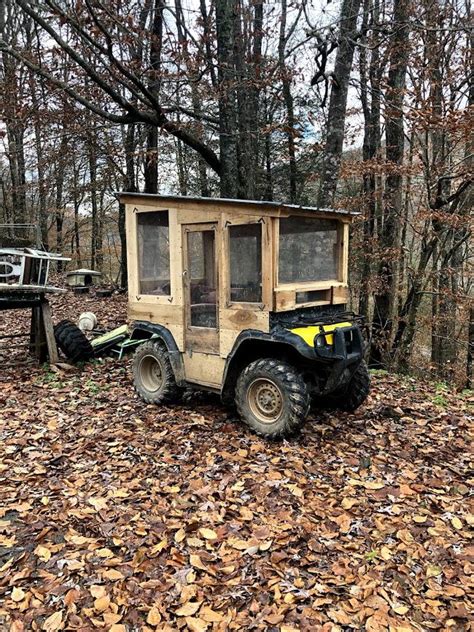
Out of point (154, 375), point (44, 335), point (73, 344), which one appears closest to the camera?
point (154, 375)

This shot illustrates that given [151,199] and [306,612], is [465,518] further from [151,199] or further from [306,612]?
[151,199]

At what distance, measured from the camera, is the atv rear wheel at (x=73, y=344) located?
8008 millimetres

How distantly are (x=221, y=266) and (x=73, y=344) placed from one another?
4.06 m

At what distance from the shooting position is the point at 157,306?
575 cm

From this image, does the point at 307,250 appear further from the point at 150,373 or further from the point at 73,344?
the point at 73,344

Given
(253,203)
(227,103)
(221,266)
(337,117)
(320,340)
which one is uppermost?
(227,103)

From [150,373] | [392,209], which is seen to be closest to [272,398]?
[150,373]

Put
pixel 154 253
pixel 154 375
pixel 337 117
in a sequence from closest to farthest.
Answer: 1. pixel 154 253
2. pixel 154 375
3. pixel 337 117

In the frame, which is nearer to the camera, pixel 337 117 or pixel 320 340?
pixel 320 340

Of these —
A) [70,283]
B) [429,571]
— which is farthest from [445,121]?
[70,283]

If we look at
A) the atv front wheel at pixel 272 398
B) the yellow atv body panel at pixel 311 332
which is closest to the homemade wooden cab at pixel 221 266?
the yellow atv body panel at pixel 311 332

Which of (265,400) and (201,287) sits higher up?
(201,287)

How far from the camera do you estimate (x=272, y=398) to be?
16.0 ft

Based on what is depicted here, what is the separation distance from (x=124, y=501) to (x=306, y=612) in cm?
174
